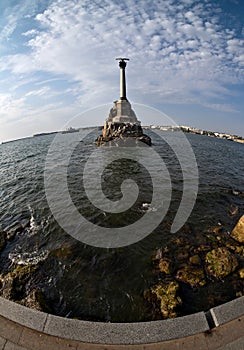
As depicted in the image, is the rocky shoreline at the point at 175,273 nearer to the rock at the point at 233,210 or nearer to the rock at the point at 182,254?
the rock at the point at 182,254

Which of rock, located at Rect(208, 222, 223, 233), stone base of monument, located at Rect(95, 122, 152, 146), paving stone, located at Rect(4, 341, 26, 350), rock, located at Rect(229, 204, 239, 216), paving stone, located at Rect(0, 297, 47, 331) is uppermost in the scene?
stone base of monument, located at Rect(95, 122, 152, 146)

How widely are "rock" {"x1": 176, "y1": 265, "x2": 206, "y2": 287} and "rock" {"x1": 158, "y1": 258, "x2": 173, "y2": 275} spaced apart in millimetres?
347

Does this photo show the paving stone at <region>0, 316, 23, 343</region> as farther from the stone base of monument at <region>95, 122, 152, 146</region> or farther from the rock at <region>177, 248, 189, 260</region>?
the stone base of monument at <region>95, 122, 152, 146</region>

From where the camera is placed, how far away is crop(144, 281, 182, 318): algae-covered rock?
21.3ft

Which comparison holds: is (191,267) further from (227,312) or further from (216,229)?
(216,229)

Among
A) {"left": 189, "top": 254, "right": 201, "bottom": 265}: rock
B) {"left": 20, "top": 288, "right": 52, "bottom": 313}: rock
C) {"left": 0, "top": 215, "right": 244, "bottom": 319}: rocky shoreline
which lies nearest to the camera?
{"left": 20, "top": 288, "right": 52, "bottom": 313}: rock

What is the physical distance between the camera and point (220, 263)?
824 cm

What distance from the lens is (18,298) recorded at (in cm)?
710

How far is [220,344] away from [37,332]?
13.9 feet

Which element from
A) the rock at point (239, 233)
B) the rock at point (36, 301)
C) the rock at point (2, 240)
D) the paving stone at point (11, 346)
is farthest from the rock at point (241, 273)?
the rock at point (2, 240)

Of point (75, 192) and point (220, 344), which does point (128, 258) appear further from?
point (75, 192)

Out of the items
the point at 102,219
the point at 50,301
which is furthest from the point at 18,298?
the point at 102,219

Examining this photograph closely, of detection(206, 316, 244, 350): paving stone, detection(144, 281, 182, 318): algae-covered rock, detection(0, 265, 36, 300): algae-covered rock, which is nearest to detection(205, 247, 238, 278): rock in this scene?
detection(144, 281, 182, 318): algae-covered rock

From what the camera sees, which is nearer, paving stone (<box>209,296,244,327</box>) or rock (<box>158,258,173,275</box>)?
paving stone (<box>209,296,244,327</box>)
